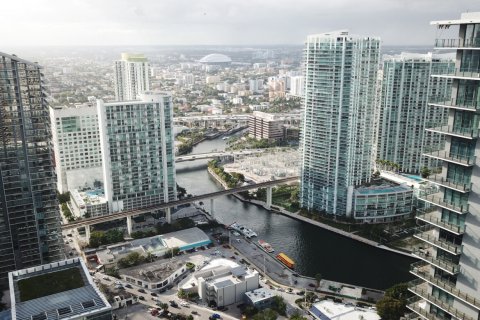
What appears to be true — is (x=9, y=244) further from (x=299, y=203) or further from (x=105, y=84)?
(x=105, y=84)

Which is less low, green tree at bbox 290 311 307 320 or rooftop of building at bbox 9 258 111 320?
rooftop of building at bbox 9 258 111 320

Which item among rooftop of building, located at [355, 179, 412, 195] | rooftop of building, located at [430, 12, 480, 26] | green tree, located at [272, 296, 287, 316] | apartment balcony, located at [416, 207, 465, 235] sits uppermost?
rooftop of building, located at [430, 12, 480, 26]

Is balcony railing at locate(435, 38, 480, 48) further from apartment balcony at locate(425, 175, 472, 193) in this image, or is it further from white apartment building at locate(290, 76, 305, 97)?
white apartment building at locate(290, 76, 305, 97)

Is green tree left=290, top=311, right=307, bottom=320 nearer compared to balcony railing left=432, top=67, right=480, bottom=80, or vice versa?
balcony railing left=432, top=67, right=480, bottom=80

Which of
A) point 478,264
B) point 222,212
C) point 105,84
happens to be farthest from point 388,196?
point 105,84

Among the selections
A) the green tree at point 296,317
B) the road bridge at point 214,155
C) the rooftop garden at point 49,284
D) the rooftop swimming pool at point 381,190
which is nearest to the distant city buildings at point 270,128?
the road bridge at point 214,155

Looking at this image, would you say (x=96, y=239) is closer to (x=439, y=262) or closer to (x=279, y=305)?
(x=279, y=305)

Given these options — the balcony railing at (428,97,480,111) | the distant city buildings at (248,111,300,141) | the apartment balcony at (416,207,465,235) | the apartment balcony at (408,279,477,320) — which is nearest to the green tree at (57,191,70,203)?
the distant city buildings at (248,111,300,141)
